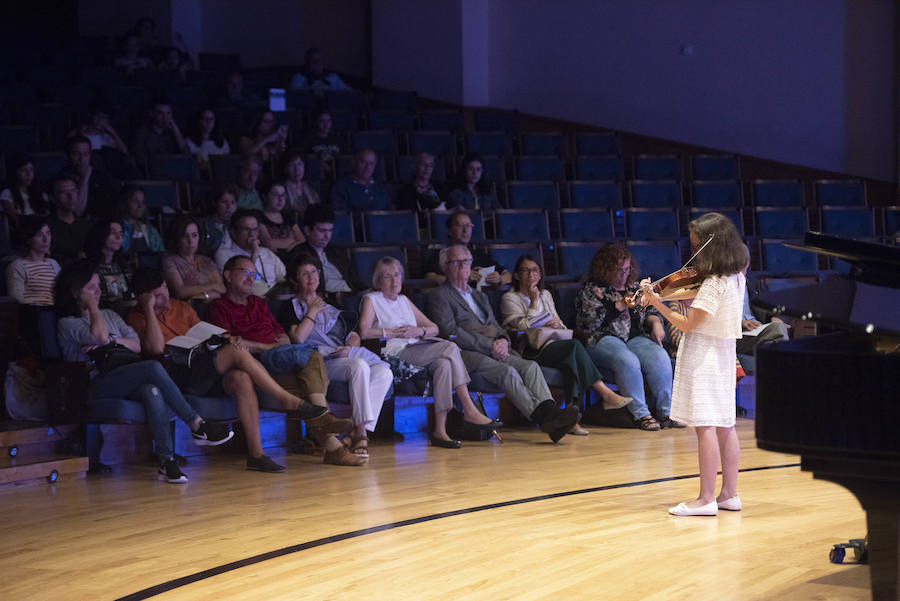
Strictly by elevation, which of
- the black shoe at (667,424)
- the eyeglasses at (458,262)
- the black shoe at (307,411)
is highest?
the eyeglasses at (458,262)

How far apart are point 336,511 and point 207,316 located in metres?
1.28

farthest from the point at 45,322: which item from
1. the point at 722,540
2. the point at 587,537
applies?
the point at 722,540

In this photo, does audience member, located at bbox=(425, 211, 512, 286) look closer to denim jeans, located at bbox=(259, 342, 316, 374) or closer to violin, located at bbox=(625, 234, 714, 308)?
denim jeans, located at bbox=(259, 342, 316, 374)

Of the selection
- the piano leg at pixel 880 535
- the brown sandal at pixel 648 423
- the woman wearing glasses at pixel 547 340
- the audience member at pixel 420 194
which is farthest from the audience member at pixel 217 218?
the piano leg at pixel 880 535

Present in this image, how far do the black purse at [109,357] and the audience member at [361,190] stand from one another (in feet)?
6.97

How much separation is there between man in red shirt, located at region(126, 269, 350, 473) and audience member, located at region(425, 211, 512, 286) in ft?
4.38

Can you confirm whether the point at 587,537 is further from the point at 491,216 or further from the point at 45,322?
the point at 491,216

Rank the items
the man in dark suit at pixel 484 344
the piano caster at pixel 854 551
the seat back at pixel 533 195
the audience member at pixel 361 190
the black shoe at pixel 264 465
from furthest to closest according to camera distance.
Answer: the seat back at pixel 533 195 → the audience member at pixel 361 190 → the man in dark suit at pixel 484 344 → the black shoe at pixel 264 465 → the piano caster at pixel 854 551

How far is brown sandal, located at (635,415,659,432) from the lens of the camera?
5102 mm

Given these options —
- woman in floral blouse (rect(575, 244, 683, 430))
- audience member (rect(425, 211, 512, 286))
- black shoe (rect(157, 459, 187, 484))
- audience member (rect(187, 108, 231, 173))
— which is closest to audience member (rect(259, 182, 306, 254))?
audience member (rect(425, 211, 512, 286))

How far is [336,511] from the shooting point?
11.2 ft

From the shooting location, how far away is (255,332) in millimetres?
4391

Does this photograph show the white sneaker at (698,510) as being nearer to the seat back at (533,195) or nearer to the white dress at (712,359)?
the white dress at (712,359)

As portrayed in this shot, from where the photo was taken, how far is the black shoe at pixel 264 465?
4.10 metres
